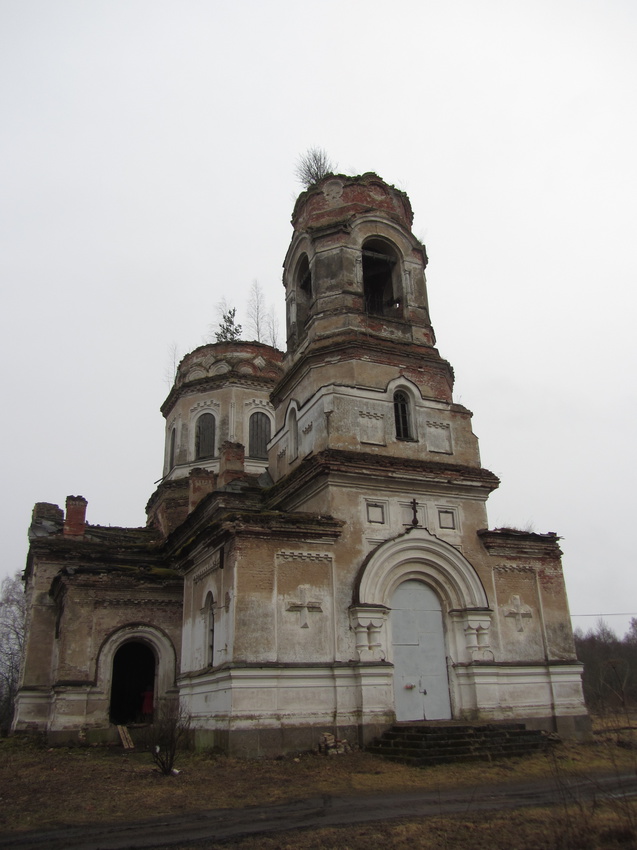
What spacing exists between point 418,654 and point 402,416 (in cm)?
578

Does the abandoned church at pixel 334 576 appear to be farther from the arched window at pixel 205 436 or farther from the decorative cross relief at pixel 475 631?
the arched window at pixel 205 436

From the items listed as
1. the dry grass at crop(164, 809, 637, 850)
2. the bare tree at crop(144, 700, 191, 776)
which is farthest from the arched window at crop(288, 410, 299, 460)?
the dry grass at crop(164, 809, 637, 850)

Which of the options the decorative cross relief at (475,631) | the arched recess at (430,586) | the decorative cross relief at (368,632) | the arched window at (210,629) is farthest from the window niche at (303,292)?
the decorative cross relief at (475,631)

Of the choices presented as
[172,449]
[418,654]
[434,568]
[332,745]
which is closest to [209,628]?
[332,745]

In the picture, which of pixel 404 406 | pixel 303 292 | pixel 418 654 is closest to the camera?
pixel 418 654

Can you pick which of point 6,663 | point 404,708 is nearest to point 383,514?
point 404,708

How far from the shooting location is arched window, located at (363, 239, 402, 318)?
65.1 feet

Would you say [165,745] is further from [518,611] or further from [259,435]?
[259,435]

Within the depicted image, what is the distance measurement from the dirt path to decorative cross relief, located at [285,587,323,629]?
15.4 feet

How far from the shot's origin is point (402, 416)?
58.4ft

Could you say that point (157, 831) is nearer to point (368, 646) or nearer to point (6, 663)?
point (368, 646)

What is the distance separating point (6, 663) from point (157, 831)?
4365 centimetres

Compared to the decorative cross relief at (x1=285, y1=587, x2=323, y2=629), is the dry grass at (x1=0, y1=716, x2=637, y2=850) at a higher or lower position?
lower

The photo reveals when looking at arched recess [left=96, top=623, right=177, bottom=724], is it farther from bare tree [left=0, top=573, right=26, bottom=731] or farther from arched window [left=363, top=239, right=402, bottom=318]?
bare tree [left=0, top=573, right=26, bottom=731]
